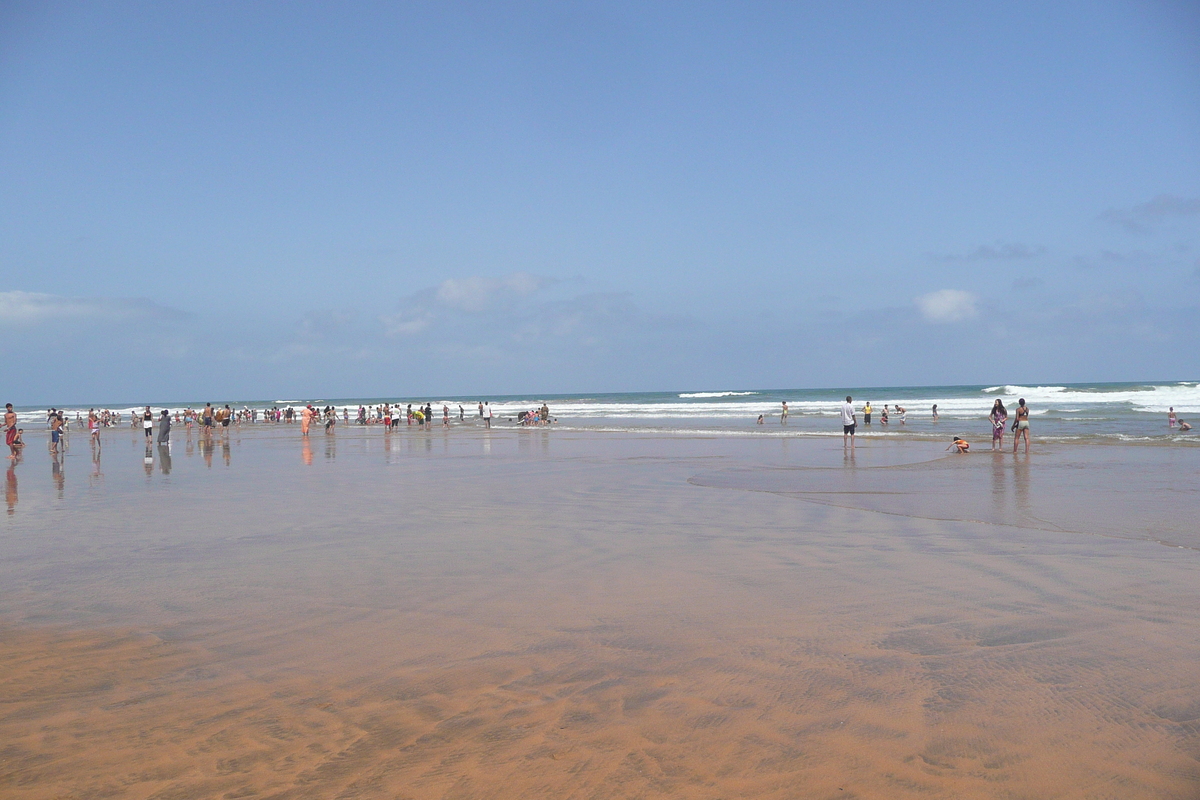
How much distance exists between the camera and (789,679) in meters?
5.07

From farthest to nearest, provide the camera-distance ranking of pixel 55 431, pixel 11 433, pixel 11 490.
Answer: pixel 11 433 → pixel 55 431 → pixel 11 490

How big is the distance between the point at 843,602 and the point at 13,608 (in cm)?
716

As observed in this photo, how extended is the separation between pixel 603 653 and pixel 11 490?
1538 centimetres

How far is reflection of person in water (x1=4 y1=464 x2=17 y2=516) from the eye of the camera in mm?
13117

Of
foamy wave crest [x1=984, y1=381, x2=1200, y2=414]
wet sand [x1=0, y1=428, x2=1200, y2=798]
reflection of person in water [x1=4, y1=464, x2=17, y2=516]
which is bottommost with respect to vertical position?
wet sand [x1=0, y1=428, x2=1200, y2=798]

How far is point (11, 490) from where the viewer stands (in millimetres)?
15664

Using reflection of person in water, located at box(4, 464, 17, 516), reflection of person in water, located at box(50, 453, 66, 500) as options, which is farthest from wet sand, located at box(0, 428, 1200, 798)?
reflection of person in water, located at box(50, 453, 66, 500)

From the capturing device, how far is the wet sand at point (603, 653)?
3938 millimetres

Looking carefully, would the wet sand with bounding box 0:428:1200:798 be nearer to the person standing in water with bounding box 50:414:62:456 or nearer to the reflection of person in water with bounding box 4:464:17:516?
the reflection of person in water with bounding box 4:464:17:516

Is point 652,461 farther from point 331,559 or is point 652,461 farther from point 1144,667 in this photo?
point 1144,667

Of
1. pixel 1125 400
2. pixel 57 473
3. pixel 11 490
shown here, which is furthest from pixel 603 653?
pixel 1125 400

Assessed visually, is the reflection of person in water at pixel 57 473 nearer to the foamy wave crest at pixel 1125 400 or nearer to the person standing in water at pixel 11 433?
the person standing in water at pixel 11 433

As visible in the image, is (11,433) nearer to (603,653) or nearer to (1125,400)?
(603,653)

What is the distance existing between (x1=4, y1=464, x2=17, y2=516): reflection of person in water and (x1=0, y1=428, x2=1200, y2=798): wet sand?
128 centimetres
